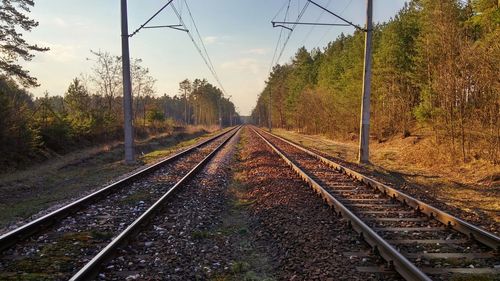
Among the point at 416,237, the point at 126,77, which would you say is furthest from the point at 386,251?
the point at 126,77

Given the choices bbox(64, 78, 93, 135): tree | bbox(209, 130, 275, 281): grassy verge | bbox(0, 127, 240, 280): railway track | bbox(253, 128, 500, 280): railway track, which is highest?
bbox(64, 78, 93, 135): tree

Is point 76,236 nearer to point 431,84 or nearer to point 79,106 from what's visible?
point 431,84

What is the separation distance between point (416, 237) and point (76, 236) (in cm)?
577

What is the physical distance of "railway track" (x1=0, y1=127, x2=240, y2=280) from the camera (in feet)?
18.8

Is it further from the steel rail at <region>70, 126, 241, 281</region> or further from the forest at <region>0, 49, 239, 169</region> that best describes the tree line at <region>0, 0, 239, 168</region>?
the steel rail at <region>70, 126, 241, 281</region>

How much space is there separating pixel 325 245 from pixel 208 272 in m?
1.94

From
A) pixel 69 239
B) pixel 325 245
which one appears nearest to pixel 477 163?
pixel 325 245

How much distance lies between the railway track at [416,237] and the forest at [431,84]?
26.9ft

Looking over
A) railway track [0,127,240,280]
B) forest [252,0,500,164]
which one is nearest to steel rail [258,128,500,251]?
railway track [0,127,240,280]

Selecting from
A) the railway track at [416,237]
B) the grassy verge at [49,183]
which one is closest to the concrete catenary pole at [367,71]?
the railway track at [416,237]

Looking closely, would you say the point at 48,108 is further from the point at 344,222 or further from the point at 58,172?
the point at 344,222

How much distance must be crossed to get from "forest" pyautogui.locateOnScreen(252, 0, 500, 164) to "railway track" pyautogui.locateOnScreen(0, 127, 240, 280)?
12.6 m

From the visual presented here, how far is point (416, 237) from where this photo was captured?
23.2ft

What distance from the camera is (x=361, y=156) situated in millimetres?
19109
